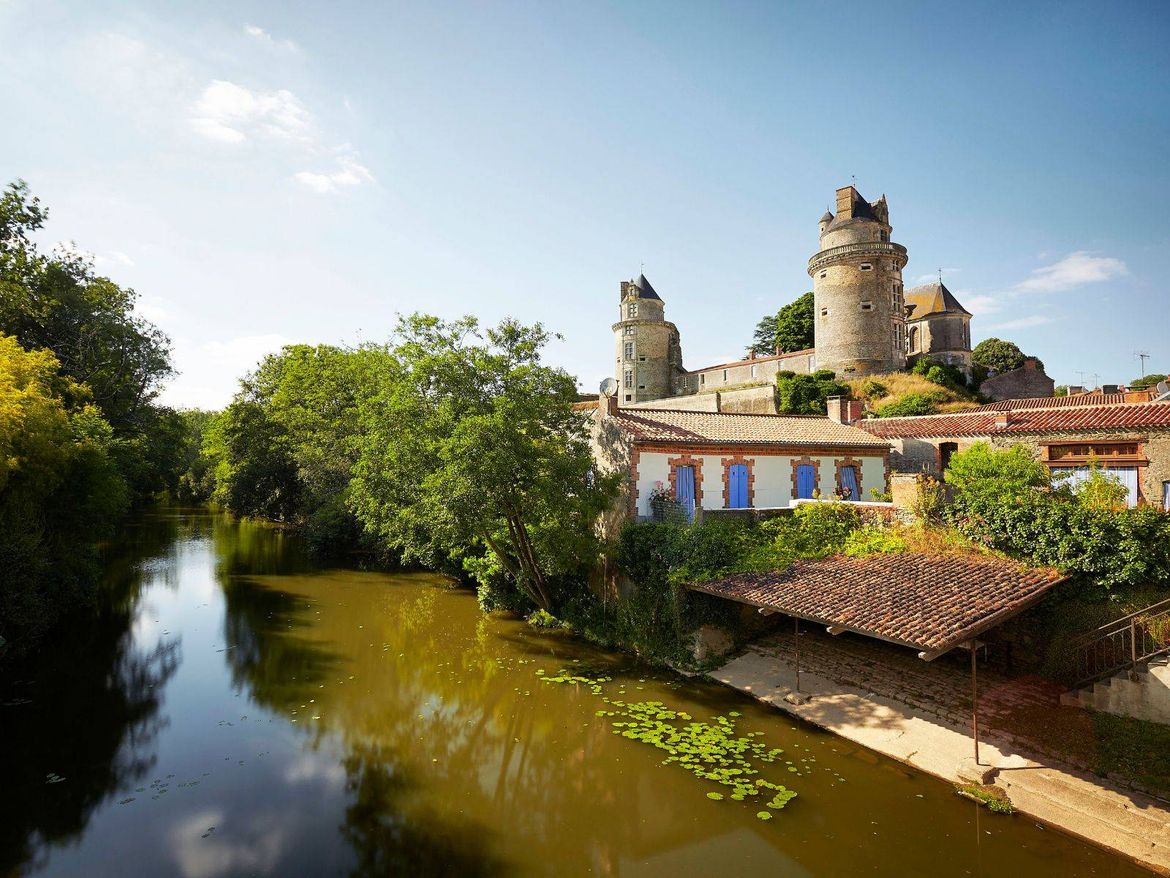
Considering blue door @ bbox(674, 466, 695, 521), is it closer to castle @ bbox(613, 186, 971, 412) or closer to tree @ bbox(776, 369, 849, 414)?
castle @ bbox(613, 186, 971, 412)

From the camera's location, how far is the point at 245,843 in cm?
847

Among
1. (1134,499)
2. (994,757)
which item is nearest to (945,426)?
(1134,499)

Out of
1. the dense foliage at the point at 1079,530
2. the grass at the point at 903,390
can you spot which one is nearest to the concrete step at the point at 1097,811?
the dense foliage at the point at 1079,530

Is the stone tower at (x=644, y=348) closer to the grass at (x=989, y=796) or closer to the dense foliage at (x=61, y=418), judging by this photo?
the dense foliage at (x=61, y=418)

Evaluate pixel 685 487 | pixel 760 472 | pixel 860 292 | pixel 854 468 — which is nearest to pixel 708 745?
pixel 685 487

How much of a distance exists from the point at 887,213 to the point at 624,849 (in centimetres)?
4892

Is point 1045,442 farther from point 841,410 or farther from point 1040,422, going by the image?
point 841,410

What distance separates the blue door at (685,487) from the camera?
19359 mm

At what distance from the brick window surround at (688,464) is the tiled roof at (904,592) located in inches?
204

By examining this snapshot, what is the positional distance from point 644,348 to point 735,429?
34066 mm

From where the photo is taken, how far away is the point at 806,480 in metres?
21.8

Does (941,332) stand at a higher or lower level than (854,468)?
higher

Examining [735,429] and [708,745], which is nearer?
[708,745]

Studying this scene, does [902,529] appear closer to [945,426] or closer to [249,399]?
[945,426]
